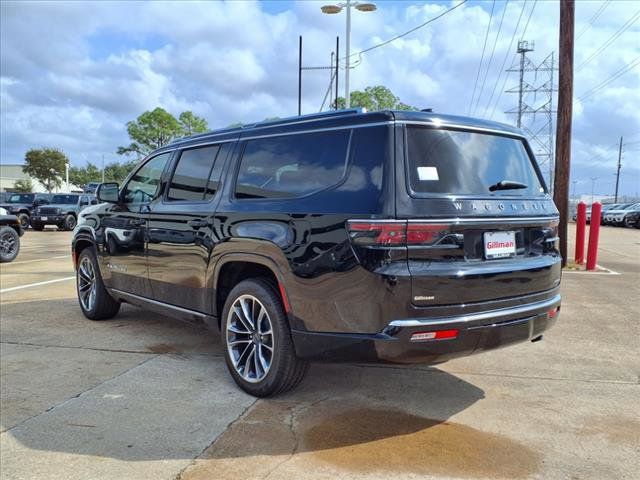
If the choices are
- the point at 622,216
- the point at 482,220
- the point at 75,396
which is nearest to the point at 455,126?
the point at 482,220

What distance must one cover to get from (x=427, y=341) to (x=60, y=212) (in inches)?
1027

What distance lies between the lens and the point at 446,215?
329cm

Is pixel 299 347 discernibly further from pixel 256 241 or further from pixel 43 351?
pixel 43 351

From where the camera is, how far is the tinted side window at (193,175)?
15.4ft

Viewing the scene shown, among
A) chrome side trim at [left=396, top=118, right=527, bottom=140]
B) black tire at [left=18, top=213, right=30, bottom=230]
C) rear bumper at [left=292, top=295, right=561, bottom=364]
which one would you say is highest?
chrome side trim at [left=396, top=118, right=527, bottom=140]

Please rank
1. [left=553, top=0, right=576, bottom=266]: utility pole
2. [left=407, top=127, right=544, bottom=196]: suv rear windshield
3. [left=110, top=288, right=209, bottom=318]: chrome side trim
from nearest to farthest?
1. [left=407, top=127, right=544, bottom=196]: suv rear windshield
2. [left=110, top=288, right=209, bottom=318]: chrome side trim
3. [left=553, top=0, right=576, bottom=266]: utility pole

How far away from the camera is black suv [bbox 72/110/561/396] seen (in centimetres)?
323

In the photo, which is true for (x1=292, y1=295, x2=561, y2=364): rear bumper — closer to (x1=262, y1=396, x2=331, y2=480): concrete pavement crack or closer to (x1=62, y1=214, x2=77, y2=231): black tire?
(x1=262, y1=396, x2=331, y2=480): concrete pavement crack

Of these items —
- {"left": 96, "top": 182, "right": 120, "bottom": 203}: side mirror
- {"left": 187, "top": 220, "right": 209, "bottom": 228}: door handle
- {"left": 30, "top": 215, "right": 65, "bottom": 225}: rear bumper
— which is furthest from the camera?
{"left": 30, "top": 215, "right": 65, "bottom": 225}: rear bumper

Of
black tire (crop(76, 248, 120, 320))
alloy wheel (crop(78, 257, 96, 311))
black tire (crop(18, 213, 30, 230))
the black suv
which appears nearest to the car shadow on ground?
the black suv

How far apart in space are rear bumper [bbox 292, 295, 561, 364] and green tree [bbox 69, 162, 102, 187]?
100988mm

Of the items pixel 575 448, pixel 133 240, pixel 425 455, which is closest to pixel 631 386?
pixel 575 448

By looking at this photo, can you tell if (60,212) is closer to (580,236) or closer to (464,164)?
(580,236)

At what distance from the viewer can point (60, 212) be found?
85.5ft
